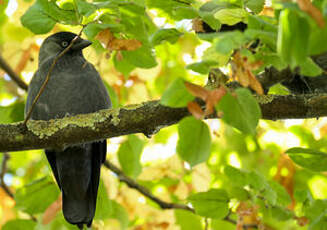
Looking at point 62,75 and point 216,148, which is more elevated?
point 62,75

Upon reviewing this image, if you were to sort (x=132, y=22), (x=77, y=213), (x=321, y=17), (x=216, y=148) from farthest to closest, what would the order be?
(x=216, y=148)
(x=77, y=213)
(x=132, y=22)
(x=321, y=17)

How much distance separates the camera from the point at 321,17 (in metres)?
1.26

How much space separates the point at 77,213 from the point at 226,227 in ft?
4.51

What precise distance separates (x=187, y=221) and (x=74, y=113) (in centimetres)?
144

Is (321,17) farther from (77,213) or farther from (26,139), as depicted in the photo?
(77,213)

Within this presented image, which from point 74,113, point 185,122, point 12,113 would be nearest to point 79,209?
point 74,113

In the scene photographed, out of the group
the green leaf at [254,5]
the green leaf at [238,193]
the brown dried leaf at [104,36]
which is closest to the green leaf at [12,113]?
the brown dried leaf at [104,36]

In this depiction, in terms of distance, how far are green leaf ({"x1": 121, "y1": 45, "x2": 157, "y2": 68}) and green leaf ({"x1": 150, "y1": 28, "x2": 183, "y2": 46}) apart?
327 millimetres

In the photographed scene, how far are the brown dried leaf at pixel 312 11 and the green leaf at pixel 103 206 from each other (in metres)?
2.06

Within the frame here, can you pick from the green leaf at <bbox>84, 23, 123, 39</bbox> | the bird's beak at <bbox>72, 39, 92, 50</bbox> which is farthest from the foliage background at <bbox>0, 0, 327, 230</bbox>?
the bird's beak at <bbox>72, 39, 92, 50</bbox>

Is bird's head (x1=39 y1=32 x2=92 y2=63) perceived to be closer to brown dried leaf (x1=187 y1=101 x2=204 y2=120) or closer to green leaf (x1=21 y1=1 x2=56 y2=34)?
green leaf (x1=21 y1=1 x2=56 y2=34)

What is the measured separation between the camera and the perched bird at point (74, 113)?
11.1 ft

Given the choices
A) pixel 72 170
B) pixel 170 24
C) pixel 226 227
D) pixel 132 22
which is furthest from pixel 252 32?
pixel 226 227

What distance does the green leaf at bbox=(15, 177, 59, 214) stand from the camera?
3072mm
